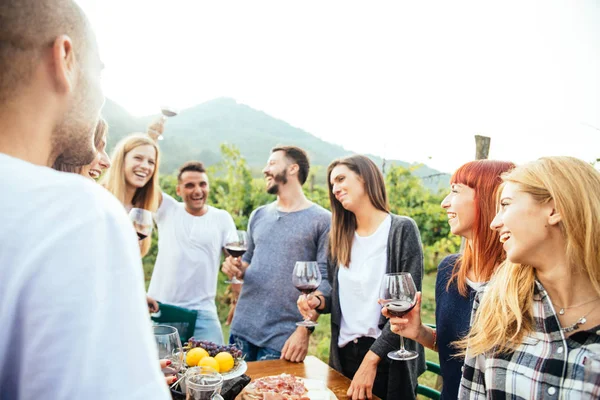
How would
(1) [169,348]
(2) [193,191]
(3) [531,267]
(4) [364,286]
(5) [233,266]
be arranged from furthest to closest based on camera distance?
(2) [193,191]
(5) [233,266]
(4) [364,286]
(3) [531,267]
(1) [169,348]

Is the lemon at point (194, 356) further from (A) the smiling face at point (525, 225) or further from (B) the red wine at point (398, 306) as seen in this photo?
(A) the smiling face at point (525, 225)

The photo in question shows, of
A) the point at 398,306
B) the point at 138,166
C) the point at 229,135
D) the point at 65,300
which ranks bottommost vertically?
the point at 398,306

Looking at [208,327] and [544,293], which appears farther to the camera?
[208,327]

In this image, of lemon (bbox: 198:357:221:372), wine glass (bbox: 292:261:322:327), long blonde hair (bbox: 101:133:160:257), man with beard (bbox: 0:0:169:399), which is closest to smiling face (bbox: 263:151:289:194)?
long blonde hair (bbox: 101:133:160:257)

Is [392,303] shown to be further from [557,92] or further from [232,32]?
[232,32]

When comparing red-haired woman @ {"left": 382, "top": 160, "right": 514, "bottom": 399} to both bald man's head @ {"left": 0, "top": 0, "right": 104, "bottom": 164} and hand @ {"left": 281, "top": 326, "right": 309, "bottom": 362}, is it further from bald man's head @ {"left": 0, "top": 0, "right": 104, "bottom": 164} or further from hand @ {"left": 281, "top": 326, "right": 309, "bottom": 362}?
bald man's head @ {"left": 0, "top": 0, "right": 104, "bottom": 164}

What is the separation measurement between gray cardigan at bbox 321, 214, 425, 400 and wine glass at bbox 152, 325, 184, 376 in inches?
49.4

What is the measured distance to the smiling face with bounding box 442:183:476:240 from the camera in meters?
2.18

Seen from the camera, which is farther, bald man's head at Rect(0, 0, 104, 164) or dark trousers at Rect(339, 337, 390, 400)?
dark trousers at Rect(339, 337, 390, 400)

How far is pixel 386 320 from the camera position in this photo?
2.64m

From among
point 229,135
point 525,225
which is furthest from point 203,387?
point 229,135

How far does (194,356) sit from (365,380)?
907 millimetres

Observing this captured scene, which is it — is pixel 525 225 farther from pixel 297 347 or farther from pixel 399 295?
pixel 297 347

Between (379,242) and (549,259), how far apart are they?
53.1 inches
